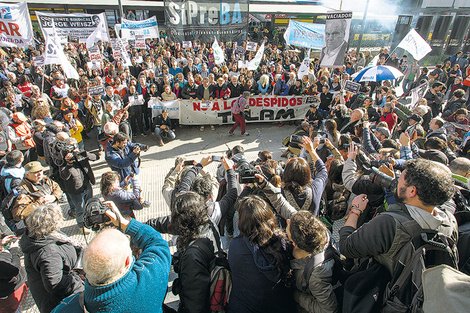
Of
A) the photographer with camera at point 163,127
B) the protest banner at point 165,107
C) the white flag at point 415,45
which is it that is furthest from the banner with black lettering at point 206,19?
the white flag at point 415,45

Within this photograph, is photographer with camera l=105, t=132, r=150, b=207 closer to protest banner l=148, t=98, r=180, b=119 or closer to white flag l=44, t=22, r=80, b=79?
protest banner l=148, t=98, r=180, b=119

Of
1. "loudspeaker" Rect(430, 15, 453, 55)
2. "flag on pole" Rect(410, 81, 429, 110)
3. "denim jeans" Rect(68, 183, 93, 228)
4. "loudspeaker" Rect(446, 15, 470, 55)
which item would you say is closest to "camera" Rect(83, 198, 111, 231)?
"denim jeans" Rect(68, 183, 93, 228)

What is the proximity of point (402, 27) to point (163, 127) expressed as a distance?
23285 mm

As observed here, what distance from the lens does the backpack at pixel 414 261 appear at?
1464 millimetres

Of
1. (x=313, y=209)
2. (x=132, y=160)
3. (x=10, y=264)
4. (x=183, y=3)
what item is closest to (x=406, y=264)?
(x=313, y=209)

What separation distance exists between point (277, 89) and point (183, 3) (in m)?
9.44

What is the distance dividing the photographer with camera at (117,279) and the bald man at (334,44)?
27.8 ft

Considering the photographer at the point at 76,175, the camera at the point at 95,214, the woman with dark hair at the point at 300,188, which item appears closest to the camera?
the camera at the point at 95,214

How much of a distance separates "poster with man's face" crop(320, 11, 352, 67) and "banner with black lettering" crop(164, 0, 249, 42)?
849 centimetres

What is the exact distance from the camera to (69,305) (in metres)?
1.64

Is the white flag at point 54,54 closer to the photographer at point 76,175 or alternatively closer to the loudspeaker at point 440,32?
the photographer at point 76,175

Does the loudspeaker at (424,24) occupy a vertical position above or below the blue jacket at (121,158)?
above

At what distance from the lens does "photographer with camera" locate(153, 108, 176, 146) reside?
7.55m

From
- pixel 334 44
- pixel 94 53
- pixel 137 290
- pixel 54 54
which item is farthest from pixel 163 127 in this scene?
pixel 137 290
